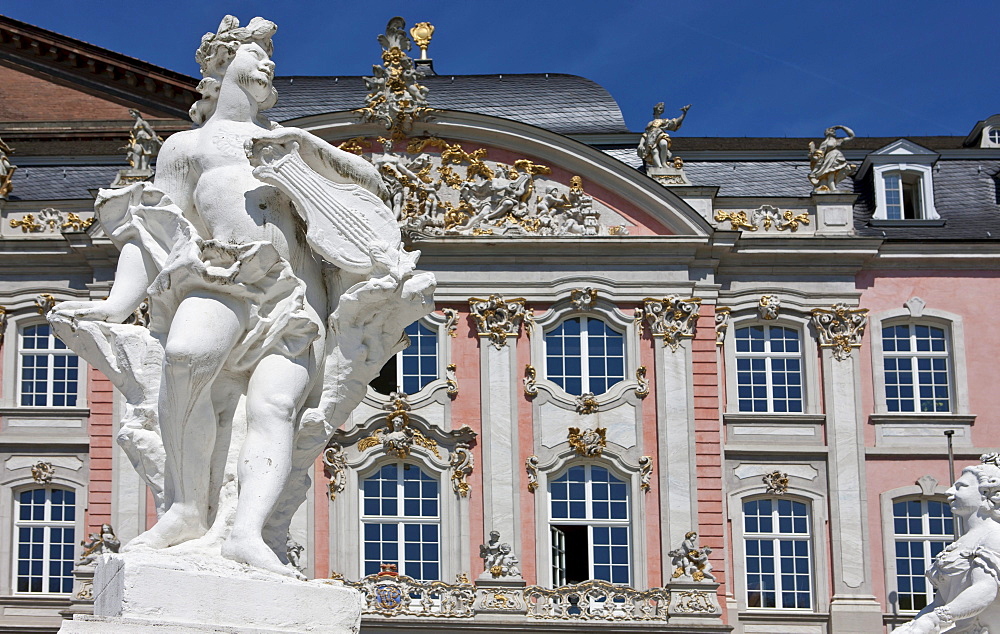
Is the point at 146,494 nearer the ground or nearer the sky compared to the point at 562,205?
nearer the ground

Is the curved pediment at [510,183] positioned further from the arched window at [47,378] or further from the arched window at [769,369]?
the arched window at [47,378]

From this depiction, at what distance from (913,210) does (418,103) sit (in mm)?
8797

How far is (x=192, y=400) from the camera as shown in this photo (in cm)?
714

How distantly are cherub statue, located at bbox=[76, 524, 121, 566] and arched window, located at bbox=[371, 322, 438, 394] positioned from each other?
463cm

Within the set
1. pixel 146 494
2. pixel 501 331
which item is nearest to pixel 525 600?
pixel 501 331

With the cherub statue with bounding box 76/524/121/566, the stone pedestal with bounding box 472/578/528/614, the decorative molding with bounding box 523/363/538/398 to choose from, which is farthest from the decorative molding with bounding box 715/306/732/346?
the cherub statue with bounding box 76/524/121/566

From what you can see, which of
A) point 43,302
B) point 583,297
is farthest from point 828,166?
point 43,302

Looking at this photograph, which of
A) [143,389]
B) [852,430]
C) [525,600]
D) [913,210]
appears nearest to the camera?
[143,389]

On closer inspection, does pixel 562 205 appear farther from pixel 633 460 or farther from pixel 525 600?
pixel 525 600

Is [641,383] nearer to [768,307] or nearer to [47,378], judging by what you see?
[768,307]

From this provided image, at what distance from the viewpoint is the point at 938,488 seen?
29.1 metres

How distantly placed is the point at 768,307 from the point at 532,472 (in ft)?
15.1

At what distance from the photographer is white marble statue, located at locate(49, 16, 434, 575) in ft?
23.4

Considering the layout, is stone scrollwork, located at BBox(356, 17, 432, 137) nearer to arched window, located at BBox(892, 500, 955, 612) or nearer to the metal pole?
the metal pole
